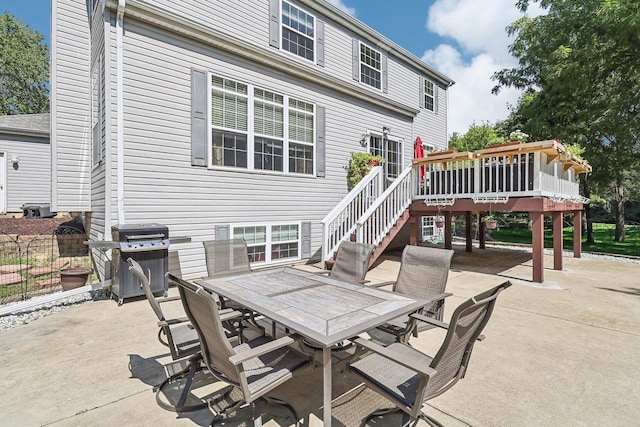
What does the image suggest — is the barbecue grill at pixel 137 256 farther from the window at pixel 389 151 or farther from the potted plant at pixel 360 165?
the window at pixel 389 151

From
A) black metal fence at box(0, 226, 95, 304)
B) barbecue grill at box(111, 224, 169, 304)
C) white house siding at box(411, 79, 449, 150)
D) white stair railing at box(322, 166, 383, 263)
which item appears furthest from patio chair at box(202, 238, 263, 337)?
A: white house siding at box(411, 79, 449, 150)

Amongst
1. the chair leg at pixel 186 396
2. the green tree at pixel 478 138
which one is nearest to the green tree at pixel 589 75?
the green tree at pixel 478 138

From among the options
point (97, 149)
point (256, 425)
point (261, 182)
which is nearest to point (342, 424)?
point (256, 425)

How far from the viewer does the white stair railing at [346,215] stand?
7.25m

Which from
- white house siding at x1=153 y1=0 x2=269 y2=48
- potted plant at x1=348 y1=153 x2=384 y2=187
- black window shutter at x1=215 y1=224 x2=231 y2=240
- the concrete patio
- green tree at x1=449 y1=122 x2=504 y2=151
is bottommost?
the concrete patio

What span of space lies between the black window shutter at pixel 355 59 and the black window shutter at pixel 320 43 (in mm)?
1283

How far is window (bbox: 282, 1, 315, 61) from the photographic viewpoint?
827 cm

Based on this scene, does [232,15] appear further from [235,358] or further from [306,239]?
[235,358]

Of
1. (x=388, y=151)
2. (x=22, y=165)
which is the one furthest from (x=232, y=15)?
(x=22, y=165)

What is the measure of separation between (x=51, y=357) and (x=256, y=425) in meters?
2.71

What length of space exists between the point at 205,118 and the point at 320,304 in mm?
5271

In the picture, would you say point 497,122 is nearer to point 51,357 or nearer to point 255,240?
point 255,240

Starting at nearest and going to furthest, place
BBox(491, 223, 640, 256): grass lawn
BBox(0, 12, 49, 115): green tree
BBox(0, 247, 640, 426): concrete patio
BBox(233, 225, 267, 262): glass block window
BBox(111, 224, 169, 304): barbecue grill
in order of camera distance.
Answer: BBox(0, 247, 640, 426): concrete patio → BBox(111, 224, 169, 304): barbecue grill → BBox(233, 225, 267, 262): glass block window → BBox(491, 223, 640, 256): grass lawn → BBox(0, 12, 49, 115): green tree

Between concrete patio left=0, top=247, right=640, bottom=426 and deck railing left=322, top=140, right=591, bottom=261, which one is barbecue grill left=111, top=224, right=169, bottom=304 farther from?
deck railing left=322, top=140, right=591, bottom=261
